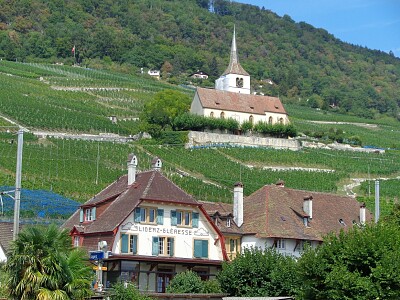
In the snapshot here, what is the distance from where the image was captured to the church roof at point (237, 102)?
124 meters

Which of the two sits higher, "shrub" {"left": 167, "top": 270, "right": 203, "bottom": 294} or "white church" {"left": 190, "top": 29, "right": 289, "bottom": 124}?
"white church" {"left": 190, "top": 29, "right": 289, "bottom": 124}

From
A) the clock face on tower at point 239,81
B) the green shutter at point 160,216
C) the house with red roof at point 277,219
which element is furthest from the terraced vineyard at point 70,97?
the green shutter at point 160,216

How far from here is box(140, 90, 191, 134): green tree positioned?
118062 mm

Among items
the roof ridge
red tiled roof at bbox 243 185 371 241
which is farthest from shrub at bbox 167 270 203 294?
red tiled roof at bbox 243 185 371 241

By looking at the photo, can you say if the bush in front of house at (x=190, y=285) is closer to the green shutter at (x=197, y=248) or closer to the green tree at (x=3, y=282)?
the green shutter at (x=197, y=248)

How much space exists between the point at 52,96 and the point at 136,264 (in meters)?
106

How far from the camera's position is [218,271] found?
50.9 m

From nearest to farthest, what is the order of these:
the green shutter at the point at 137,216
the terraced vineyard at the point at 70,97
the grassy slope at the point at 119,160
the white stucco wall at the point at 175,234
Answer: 1. the white stucco wall at the point at 175,234
2. the green shutter at the point at 137,216
3. the grassy slope at the point at 119,160
4. the terraced vineyard at the point at 70,97

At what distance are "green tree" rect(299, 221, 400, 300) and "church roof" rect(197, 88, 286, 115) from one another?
82.5 meters

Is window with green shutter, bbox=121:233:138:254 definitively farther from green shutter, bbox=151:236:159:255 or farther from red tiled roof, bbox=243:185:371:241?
red tiled roof, bbox=243:185:371:241

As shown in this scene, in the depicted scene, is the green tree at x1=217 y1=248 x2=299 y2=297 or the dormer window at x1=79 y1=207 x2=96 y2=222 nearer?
the green tree at x1=217 y1=248 x2=299 y2=297

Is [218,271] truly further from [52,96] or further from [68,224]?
[52,96]

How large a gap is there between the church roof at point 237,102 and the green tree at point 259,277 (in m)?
77.5

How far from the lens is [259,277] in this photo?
45375 mm
